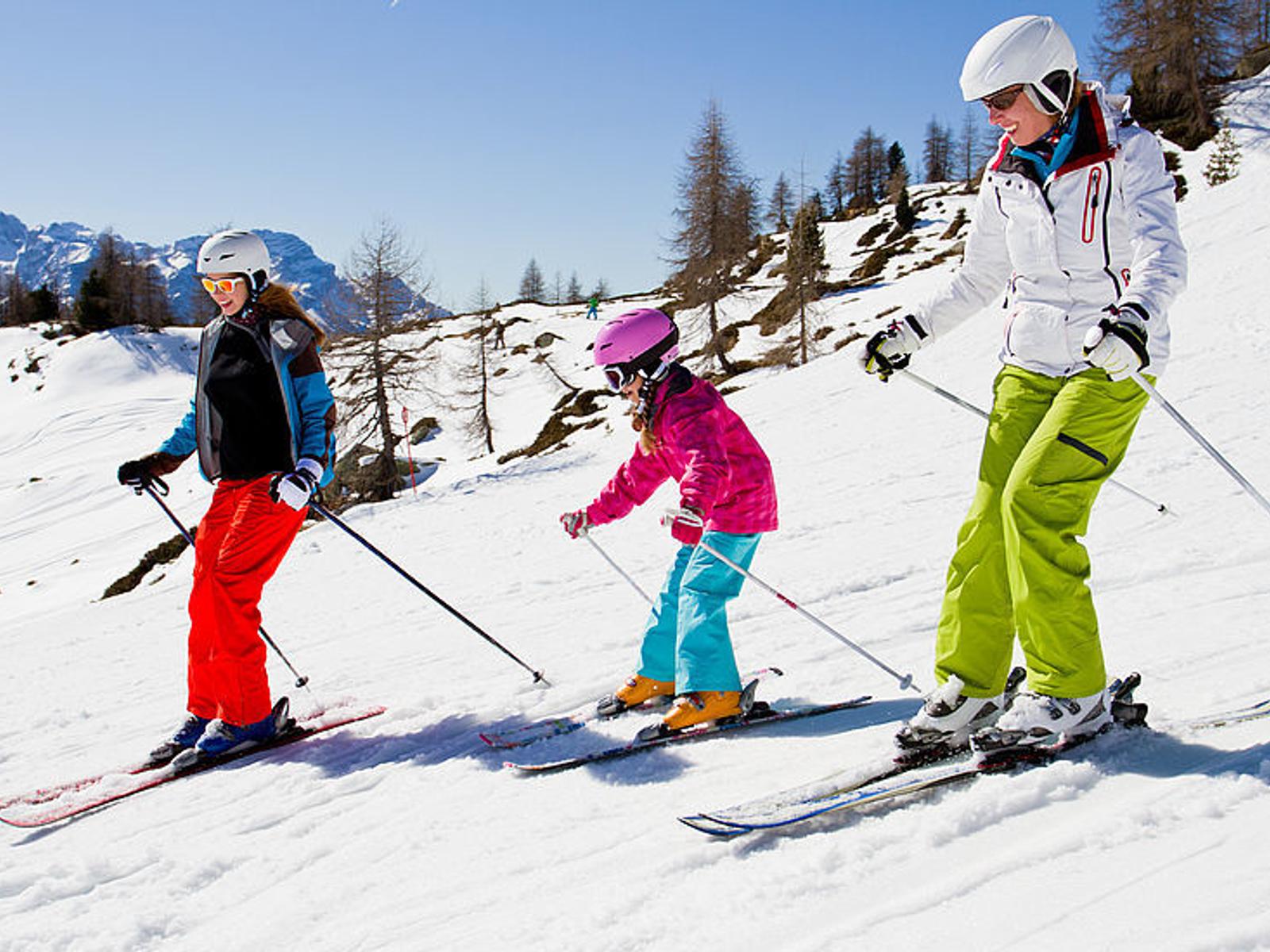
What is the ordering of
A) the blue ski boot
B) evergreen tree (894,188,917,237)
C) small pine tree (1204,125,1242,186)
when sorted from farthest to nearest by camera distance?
evergreen tree (894,188,917,237) → small pine tree (1204,125,1242,186) → the blue ski boot

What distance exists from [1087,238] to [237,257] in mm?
3796

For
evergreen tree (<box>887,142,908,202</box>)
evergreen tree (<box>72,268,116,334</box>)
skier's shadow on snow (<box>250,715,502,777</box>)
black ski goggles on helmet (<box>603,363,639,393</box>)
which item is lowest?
skier's shadow on snow (<box>250,715,502,777</box>)

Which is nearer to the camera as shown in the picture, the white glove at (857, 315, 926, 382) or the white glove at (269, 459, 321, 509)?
the white glove at (857, 315, 926, 382)

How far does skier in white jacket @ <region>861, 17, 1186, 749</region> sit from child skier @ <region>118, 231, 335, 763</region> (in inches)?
119

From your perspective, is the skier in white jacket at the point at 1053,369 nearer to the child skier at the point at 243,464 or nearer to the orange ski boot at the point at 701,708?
the orange ski boot at the point at 701,708

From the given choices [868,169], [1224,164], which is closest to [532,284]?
[868,169]

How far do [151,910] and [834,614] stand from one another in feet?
13.1

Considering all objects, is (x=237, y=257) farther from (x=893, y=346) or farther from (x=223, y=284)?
(x=893, y=346)

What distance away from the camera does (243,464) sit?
4297 mm

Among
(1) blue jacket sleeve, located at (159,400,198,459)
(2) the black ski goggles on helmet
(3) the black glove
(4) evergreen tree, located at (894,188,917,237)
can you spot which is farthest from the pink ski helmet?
(4) evergreen tree, located at (894,188,917,237)

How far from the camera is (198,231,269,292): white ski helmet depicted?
13.9ft

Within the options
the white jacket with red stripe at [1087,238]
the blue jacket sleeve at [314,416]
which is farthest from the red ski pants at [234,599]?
the white jacket with red stripe at [1087,238]

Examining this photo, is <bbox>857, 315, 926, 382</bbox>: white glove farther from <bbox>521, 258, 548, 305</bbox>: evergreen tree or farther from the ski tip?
<bbox>521, 258, 548, 305</bbox>: evergreen tree

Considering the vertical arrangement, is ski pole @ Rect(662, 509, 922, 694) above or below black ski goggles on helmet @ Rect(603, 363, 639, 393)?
below
